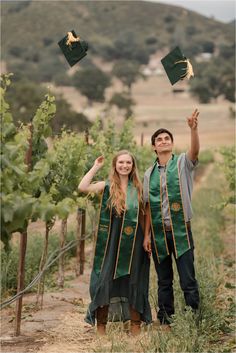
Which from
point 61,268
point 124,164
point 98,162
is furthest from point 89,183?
point 61,268

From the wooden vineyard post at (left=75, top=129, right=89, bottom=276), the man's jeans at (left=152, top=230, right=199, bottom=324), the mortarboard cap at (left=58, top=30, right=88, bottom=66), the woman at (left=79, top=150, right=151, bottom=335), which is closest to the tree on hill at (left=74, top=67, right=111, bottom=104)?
the wooden vineyard post at (left=75, top=129, right=89, bottom=276)

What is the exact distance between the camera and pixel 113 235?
5.68 meters

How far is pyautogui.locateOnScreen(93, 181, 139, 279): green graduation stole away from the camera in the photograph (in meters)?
5.64

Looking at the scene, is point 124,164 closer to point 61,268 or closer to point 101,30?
point 61,268

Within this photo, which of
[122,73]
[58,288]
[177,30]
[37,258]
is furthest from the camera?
[177,30]

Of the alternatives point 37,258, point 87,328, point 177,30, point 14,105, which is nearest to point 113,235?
point 87,328

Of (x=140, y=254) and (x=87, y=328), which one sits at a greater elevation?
(x=140, y=254)

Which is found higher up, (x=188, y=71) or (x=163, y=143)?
(x=188, y=71)

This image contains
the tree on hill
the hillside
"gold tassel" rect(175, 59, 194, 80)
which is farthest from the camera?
the hillside

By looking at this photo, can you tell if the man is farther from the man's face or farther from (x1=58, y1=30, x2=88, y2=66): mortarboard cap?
(x1=58, y1=30, x2=88, y2=66): mortarboard cap

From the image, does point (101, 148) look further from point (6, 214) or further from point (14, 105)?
point (14, 105)

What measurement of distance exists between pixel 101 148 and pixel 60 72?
66023 millimetres

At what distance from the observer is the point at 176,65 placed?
629 cm

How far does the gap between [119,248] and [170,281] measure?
1.87ft
